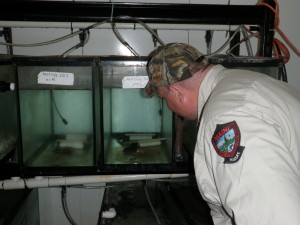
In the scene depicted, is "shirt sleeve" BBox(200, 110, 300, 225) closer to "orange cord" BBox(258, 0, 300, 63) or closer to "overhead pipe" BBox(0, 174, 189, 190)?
"overhead pipe" BBox(0, 174, 189, 190)

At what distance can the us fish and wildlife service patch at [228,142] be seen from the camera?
1.93 ft

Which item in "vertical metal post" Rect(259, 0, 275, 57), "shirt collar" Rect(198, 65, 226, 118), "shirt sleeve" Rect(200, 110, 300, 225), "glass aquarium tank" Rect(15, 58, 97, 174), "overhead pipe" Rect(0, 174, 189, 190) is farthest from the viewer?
"vertical metal post" Rect(259, 0, 275, 57)

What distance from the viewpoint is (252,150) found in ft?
1.87

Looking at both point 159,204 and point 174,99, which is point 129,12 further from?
point 159,204

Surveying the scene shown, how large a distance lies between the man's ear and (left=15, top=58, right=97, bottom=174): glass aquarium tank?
1.53 ft

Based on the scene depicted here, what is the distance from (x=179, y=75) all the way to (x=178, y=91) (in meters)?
0.06

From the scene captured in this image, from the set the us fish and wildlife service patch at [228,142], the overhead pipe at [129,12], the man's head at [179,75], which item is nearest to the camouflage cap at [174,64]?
the man's head at [179,75]

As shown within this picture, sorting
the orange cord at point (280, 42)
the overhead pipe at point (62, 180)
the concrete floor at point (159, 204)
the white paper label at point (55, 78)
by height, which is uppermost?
the orange cord at point (280, 42)

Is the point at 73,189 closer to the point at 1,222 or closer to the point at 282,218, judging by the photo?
the point at 1,222

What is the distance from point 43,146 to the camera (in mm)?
1461

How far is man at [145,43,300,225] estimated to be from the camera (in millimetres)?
546

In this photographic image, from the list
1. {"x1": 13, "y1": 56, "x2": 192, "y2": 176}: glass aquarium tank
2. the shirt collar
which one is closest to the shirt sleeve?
the shirt collar

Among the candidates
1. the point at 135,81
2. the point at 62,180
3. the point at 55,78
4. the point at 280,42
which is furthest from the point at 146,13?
the point at 62,180

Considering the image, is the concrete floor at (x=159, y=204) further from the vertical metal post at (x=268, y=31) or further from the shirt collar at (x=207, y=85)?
the vertical metal post at (x=268, y=31)
